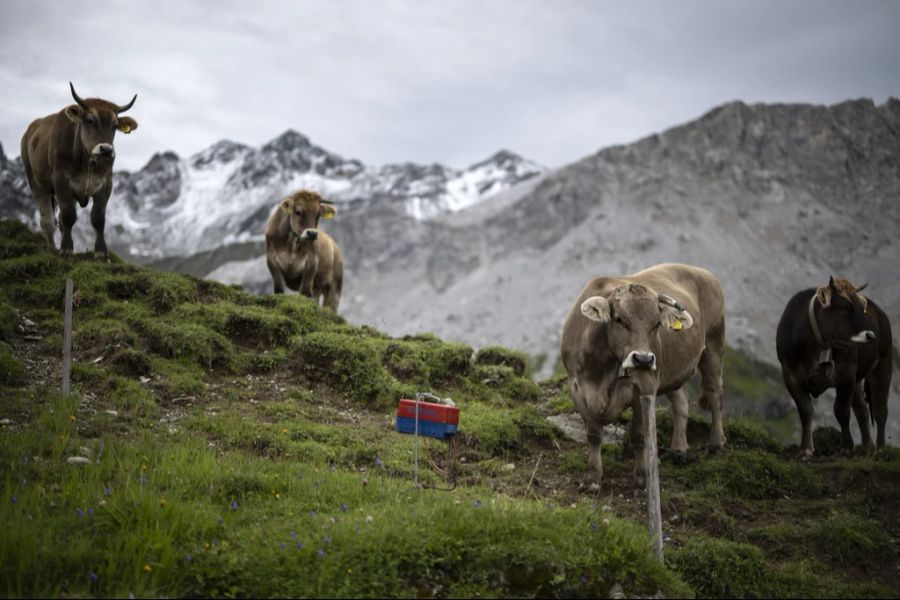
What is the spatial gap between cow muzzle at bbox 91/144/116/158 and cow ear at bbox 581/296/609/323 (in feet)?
30.6

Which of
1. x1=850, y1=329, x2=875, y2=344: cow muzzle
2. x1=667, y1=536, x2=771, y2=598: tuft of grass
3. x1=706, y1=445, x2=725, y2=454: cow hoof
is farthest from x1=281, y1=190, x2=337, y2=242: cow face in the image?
x1=667, y1=536, x2=771, y2=598: tuft of grass

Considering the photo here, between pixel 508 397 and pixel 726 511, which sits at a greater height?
pixel 508 397

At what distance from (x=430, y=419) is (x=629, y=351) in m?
2.83

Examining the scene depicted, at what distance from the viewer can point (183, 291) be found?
1383 centimetres

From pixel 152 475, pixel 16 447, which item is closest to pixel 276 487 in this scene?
pixel 152 475

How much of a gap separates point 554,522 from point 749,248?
102754mm

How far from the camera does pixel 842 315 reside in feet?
40.0

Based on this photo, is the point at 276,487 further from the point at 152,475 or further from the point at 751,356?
the point at 751,356

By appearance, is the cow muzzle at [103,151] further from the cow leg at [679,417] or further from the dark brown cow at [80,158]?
the cow leg at [679,417]

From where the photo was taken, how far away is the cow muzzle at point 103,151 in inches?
524

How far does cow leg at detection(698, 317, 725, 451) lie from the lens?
11.8m

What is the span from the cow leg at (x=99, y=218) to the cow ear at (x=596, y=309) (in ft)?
32.2

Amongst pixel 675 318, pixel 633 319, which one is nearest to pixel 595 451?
pixel 633 319

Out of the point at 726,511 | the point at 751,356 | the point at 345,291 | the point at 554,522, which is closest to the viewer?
the point at 554,522
